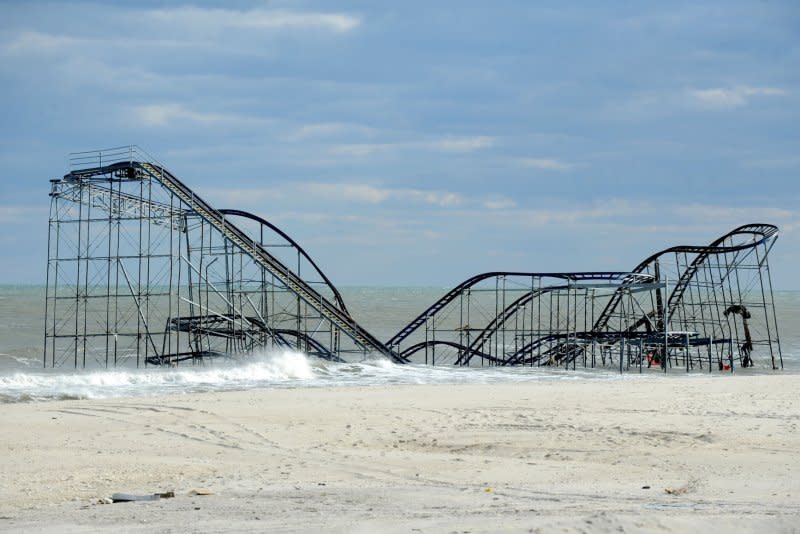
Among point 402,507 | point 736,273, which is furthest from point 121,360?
point 402,507

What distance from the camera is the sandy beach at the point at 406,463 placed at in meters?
8.11

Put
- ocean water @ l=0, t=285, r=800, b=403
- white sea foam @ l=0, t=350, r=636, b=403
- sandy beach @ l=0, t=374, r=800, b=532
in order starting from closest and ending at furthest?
sandy beach @ l=0, t=374, r=800, b=532, white sea foam @ l=0, t=350, r=636, b=403, ocean water @ l=0, t=285, r=800, b=403

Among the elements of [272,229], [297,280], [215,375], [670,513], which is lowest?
[670,513]

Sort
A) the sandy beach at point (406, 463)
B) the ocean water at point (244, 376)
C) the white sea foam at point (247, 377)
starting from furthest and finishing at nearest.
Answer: the ocean water at point (244, 376), the white sea foam at point (247, 377), the sandy beach at point (406, 463)

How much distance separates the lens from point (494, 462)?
1167cm

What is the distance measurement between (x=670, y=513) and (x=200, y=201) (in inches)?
1015

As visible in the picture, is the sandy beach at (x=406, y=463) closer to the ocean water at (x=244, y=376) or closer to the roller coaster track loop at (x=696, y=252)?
the ocean water at (x=244, y=376)

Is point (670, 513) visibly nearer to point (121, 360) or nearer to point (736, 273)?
point (736, 273)

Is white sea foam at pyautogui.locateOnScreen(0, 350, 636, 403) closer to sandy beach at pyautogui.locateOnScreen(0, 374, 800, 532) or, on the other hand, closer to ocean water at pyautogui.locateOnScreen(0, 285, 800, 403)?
ocean water at pyautogui.locateOnScreen(0, 285, 800, 403)

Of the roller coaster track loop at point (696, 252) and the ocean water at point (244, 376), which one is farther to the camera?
the roller coaster track loop at point (696, 252)

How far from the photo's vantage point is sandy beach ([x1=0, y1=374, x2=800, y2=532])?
8.11 meters

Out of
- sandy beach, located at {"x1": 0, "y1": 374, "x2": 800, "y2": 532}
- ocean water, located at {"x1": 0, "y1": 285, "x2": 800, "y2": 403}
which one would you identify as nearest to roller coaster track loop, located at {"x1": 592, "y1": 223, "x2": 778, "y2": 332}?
ocean water, located at {"x1": 0, "y1": 285, "x2": 800, "y2": 403}

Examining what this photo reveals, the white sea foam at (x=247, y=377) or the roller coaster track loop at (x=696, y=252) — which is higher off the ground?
the roller coaster track loop at (x=696, y=252)

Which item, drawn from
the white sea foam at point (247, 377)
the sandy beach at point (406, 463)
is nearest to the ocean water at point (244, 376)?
the white sea foam at point (247, 377)
